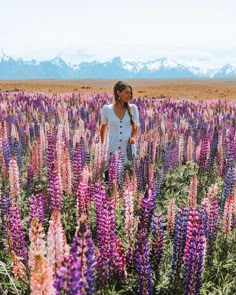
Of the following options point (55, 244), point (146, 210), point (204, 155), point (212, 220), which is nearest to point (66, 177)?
point (212, 220)

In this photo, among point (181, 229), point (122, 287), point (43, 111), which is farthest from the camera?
point (43, 111)

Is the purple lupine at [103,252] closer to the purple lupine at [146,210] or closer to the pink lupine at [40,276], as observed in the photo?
the purple lupine at [146,210]

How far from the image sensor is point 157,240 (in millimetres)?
4340

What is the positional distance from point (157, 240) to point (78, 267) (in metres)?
2.15

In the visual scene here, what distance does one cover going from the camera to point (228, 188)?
6.79 m

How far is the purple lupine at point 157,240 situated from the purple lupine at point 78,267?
5.61 ft

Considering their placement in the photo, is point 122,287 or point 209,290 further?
point 209,290

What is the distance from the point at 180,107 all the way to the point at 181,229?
16.9 m

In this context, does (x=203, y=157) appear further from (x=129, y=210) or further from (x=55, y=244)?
(x=55, y=244)

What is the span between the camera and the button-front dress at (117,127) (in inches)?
356

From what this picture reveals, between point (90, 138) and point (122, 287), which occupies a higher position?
point (90, 138)

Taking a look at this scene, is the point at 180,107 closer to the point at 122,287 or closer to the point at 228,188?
the point at 228,188

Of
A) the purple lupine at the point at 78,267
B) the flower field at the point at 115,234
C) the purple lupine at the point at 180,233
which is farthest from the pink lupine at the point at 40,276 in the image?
the purple lupine at the point at 180,233

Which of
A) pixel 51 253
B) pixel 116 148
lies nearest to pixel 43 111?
pixel 116 148
